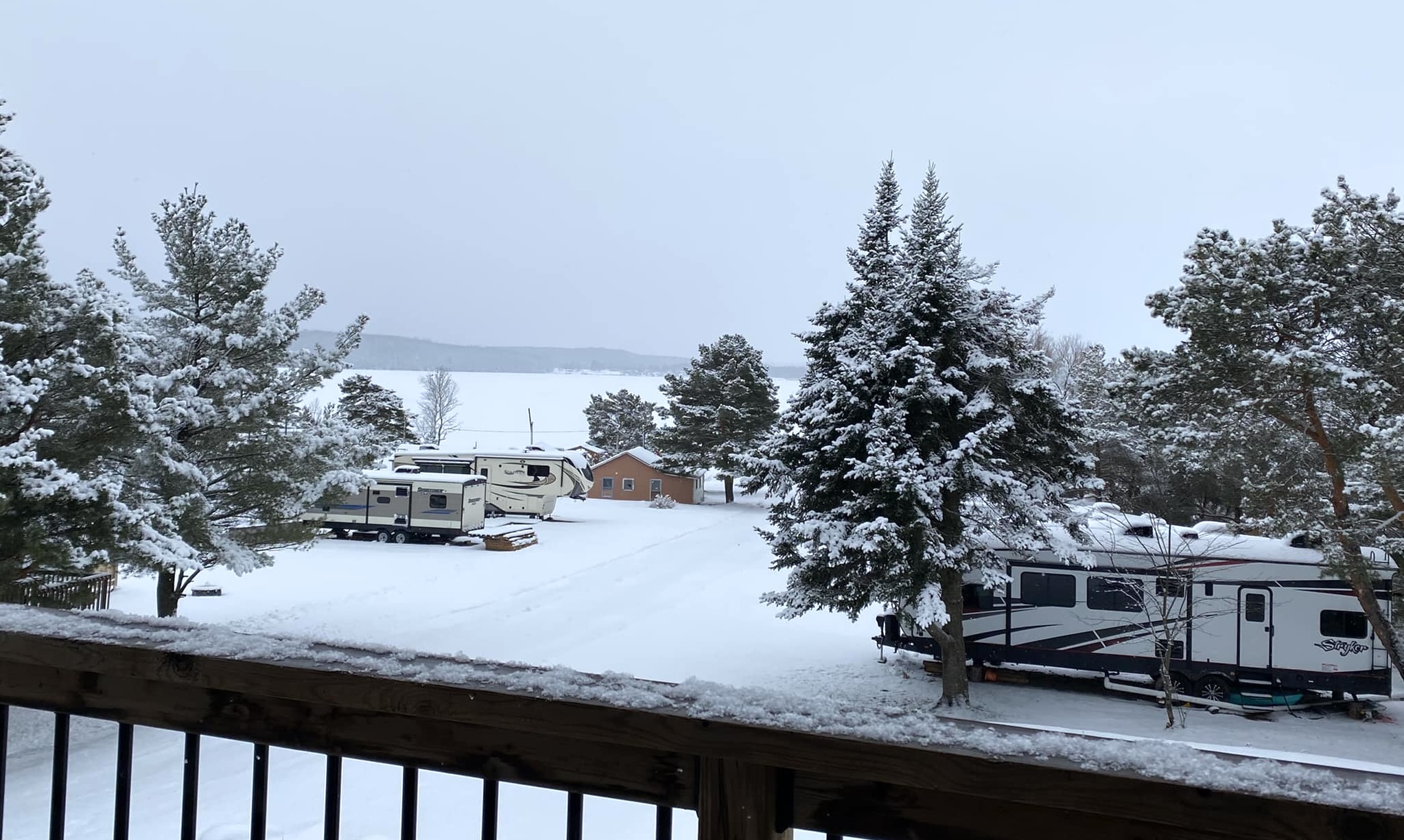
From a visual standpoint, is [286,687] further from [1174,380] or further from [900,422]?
[1174,380]

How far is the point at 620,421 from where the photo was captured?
54.6 m

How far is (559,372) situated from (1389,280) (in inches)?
5297

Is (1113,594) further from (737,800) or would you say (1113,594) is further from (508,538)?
(508,538)

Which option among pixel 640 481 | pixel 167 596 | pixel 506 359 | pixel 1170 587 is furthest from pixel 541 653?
pixel 506 359

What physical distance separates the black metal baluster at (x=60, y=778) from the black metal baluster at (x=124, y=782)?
133mm

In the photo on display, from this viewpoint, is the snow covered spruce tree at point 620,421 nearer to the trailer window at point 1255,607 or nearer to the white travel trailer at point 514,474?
the white travel trailer at point 514,474

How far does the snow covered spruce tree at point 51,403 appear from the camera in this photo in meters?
8.60

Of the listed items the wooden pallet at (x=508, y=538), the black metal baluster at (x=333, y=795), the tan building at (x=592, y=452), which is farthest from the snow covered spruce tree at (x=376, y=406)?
the black metal baluster at (x=333, y=795)

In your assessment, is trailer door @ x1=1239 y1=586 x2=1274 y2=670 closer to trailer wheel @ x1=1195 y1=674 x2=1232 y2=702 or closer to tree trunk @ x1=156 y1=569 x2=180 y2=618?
trailer wheel @ x1=1195 y1=674 x2=1232 y2=702

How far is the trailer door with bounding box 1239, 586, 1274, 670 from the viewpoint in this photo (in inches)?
473

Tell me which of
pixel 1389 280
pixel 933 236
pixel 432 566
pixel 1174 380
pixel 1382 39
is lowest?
pixel 432 566

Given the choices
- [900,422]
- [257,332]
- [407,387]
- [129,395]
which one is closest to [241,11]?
[257,332]

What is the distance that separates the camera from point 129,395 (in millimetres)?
10289

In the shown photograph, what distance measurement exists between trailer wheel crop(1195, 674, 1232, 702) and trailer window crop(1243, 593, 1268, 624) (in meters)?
1.01
